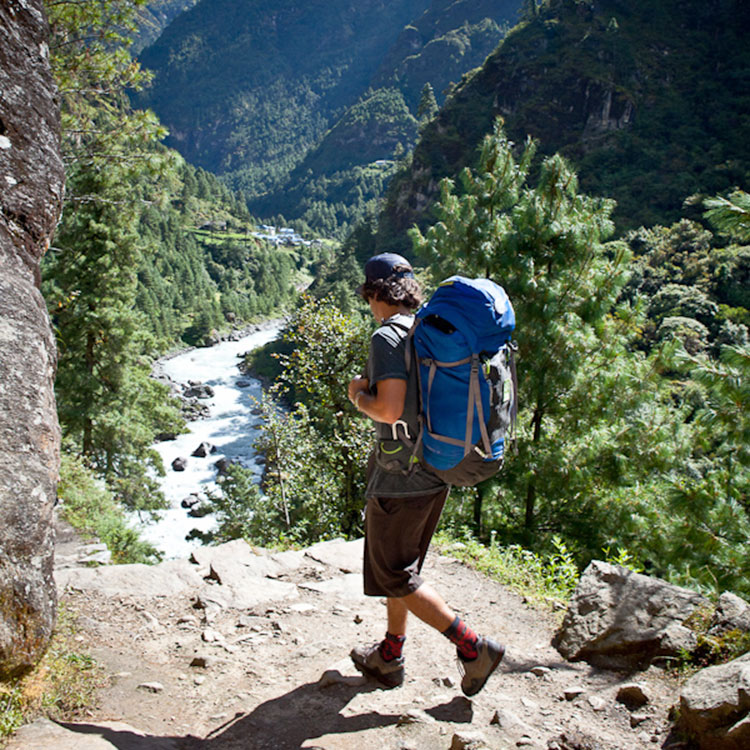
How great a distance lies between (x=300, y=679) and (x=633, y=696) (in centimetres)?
157

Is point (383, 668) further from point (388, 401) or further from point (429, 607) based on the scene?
point (388, 401)

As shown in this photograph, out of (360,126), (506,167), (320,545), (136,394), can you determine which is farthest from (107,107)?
(360,126)

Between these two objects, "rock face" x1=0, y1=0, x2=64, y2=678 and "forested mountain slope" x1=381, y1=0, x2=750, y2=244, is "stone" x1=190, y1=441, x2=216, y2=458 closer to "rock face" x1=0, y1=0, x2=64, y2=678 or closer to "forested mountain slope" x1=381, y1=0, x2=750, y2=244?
"rock face" x1=0, y1=0, x2=64, y2=678

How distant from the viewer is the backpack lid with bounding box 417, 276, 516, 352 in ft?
6.72

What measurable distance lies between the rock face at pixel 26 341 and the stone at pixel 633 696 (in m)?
2.55

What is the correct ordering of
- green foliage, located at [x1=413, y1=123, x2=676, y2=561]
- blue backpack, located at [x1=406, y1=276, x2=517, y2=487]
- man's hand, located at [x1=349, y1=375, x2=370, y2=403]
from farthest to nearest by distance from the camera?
1. green foliage, located at [x1=413, y1=123, x2=676, y2=561]
2. man's hand, located at [x1=349, y1=375, x2=370, y2=403]
3. blue backpack, located at [x1=406, y1=276, x2=517, y2=487]

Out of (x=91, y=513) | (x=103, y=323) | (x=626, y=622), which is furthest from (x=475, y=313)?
(x=103, y=323)

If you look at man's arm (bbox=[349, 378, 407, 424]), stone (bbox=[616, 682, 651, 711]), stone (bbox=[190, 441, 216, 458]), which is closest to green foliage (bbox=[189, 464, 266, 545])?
stone (bbox=[616, 682, 651, 711])

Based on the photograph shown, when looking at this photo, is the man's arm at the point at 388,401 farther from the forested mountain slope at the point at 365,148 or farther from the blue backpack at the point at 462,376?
the forested mountain slope at the point at 365,148

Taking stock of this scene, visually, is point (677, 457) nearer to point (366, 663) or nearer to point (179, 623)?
point (366, 663)

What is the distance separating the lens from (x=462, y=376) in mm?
2053

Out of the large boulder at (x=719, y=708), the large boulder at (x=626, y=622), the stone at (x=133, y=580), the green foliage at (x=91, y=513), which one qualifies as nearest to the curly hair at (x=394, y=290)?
the large boulder at (x=719, y=708)

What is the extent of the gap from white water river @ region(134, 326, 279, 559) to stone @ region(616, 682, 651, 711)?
868cm

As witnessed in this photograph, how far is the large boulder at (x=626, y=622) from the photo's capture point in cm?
277
